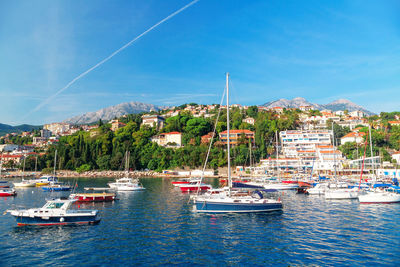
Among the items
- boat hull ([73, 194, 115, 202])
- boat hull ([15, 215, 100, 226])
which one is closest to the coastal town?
boat hull ([73, 194, 115, 202])

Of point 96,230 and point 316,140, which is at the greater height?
point 316,140

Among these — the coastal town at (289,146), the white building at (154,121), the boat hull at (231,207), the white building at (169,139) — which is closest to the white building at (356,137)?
the coastal town at (289,146)

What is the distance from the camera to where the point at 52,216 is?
69.4 ft

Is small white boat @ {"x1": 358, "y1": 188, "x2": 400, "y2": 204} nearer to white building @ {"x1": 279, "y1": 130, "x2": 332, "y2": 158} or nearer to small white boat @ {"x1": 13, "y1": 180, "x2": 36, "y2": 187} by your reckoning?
small white boat @ {"x1": 13, "y1": 180, "x2": 36, "y2": 187}

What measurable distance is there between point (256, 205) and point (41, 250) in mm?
17950

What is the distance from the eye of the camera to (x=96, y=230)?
20.3m

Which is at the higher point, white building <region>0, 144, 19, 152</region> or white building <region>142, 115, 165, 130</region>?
white building <region>142, 115, 165, 130</region>

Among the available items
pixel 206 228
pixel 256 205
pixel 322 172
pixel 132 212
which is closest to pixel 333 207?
pixel 256 205

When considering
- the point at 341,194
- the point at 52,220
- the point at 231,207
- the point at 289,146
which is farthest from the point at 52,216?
the point at 289,146

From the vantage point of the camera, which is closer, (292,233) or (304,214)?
(292,233)

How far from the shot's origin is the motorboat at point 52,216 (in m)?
21.0

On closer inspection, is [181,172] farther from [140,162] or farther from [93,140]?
[93,140]

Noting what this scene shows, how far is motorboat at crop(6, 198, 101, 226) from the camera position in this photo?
21016 mm

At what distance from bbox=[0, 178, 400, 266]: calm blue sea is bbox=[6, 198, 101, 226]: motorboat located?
2.19 feet
